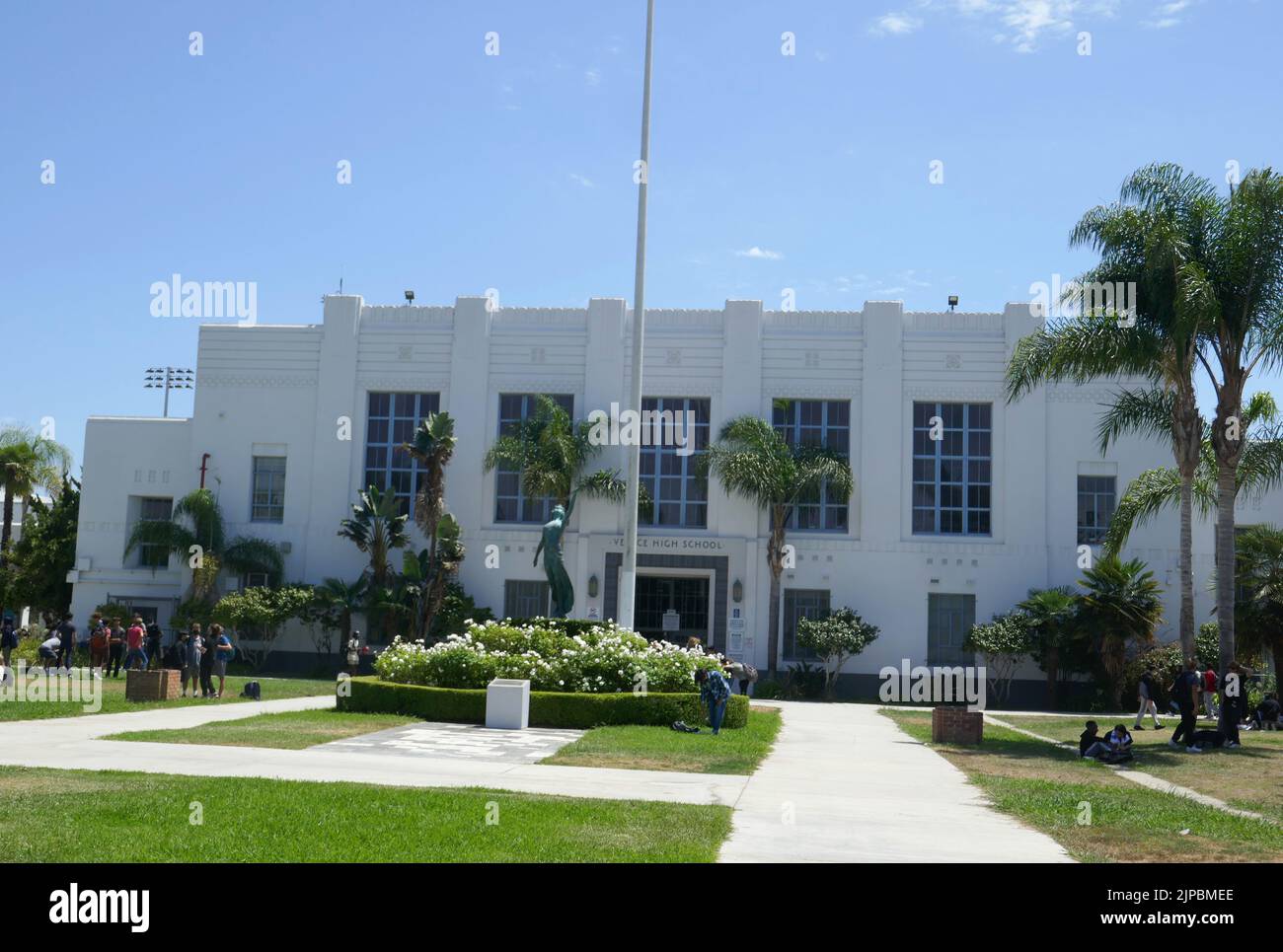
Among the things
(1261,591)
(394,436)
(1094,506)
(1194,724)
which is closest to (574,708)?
(1194,724)

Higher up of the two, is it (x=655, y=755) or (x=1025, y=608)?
(x=1025, y=608)

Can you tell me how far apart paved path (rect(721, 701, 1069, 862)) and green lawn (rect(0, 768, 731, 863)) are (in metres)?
0.57

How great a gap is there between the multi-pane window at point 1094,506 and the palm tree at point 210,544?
25.4 metres

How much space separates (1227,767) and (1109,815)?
6.56 meters

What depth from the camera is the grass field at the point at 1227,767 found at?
14.8 m

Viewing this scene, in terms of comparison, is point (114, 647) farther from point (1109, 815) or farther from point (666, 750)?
point (1109, 815)

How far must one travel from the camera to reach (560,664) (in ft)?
71.3

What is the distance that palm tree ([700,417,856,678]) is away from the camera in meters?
35.8

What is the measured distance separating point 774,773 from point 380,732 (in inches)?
260

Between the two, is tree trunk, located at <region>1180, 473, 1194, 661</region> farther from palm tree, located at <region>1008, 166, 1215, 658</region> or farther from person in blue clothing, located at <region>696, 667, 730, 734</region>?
person in blue clothing, located at <region>696, 667, 730, 734</region>

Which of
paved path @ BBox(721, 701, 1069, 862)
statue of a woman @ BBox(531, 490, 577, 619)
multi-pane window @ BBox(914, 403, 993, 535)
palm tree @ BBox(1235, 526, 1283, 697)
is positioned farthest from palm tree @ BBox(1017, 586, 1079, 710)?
paved path @ BBox(721, 701, 1069, 862)

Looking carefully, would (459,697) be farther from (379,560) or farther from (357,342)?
(357,342)
